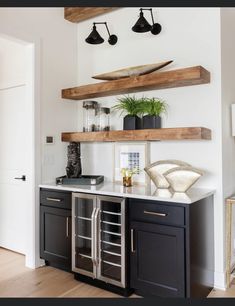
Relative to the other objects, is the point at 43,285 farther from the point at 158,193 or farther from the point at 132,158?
the point at 132,158

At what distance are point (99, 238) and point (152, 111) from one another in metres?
1.35

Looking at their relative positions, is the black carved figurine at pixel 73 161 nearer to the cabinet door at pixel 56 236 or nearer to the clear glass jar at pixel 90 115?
the clear glass jar at pixel 90 115

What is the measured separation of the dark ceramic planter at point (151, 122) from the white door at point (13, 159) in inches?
52.7

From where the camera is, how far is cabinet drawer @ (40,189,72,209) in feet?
9.54

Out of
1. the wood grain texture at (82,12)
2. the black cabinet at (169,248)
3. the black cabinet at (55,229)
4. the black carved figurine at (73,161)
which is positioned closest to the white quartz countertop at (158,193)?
the black cabinet at (169,248)

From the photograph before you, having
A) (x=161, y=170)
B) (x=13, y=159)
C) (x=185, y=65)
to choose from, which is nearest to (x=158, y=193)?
(x=161, y=170)

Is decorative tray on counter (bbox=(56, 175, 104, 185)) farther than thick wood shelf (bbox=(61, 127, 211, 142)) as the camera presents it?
Yes

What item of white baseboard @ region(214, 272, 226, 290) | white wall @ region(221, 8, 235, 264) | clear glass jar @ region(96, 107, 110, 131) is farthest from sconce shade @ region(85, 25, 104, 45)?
white baseboard @ region(214, 272, 226, 290)

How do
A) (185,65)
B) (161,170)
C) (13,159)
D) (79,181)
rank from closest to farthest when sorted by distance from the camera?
(161,170) → (185,65) → (79,181) → (13,159)

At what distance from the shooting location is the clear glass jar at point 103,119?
10.9 feet

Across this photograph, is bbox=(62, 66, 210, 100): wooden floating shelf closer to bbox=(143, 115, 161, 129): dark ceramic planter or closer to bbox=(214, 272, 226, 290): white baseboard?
bbox=(143, 115, 161, 129): dark ceramic planter

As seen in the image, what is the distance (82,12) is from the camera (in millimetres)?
3416

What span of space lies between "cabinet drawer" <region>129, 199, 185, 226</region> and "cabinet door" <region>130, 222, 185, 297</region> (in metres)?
0.05

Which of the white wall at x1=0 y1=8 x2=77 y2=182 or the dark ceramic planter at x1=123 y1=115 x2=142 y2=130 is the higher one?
the white wall at x1=0 y1=8 x2=77 y2=182
